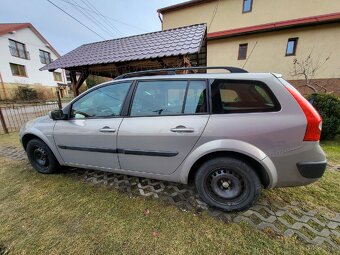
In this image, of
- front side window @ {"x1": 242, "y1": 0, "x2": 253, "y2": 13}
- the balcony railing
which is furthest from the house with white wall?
front side window @ {"x1": 242, "y1": 0, "x2": 253, "y2": 13}

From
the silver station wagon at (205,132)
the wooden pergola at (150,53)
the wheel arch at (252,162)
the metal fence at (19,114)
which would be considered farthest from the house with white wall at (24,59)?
the wheel arch at (252,162)

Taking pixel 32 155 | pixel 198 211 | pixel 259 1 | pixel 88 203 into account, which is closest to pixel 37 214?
pixel 88 203

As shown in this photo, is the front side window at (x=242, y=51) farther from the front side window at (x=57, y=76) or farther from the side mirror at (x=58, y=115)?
the front side window at (x=57, y=76)

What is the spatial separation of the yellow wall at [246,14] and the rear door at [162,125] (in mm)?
13585

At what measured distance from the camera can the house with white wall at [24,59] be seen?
1966cm

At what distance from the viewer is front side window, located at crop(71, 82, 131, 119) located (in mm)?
2455

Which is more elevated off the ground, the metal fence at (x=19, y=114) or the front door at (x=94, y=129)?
the front door at (x=94, y=129)

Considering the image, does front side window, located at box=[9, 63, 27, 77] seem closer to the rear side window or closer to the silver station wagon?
the silver station wagon

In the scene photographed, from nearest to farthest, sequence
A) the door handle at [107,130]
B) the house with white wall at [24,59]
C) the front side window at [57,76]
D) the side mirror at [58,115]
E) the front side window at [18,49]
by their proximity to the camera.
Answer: the door handle at [107,130] → the side mirror at [58,115] → the house with white wall at [24,59] → the front side window at [18,49] → the front side window at [57,76]

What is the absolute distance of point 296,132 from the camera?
1680mm

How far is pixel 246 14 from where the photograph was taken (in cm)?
1237

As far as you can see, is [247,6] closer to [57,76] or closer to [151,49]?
[151,49]

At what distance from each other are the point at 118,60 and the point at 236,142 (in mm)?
4637

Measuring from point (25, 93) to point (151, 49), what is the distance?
78.0 feet
